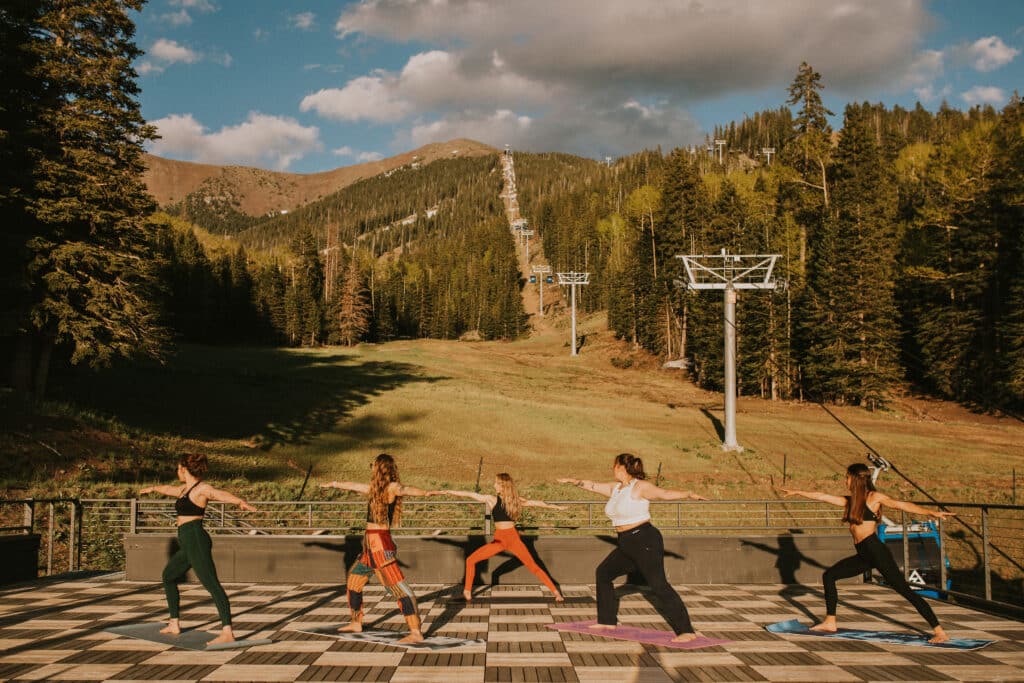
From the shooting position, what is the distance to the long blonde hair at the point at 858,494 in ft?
28.0

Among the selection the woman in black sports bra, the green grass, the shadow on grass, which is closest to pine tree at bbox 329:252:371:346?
Answer: the shadow on grass

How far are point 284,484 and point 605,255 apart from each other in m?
112

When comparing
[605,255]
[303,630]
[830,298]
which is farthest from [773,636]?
[605,255]

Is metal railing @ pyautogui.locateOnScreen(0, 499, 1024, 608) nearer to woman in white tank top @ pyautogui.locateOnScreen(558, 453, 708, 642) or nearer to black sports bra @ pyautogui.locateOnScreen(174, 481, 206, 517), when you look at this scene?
woman in white tank top @ pyautogui.locateOnScreen(558, 453, 708, 642)

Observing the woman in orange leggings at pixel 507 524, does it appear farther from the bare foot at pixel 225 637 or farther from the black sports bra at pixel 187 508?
the black sports bra at pixel 187 508

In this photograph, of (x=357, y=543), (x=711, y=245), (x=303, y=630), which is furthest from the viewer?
(x=711, y=245)

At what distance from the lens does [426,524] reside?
24875 mm

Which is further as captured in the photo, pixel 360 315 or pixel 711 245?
pixel 360 315

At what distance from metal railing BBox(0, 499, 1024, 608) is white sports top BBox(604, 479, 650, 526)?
18.6ft

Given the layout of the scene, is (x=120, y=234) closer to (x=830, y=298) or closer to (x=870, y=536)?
(x=870, y=536)

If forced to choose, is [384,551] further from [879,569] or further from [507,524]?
[879,569]

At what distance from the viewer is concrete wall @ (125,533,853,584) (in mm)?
12914

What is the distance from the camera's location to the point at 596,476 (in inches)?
1282

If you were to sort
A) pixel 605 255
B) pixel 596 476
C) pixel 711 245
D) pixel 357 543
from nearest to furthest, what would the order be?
pixel 357 543, pixel 596 476, pixel 711 245, pixel 605 255
